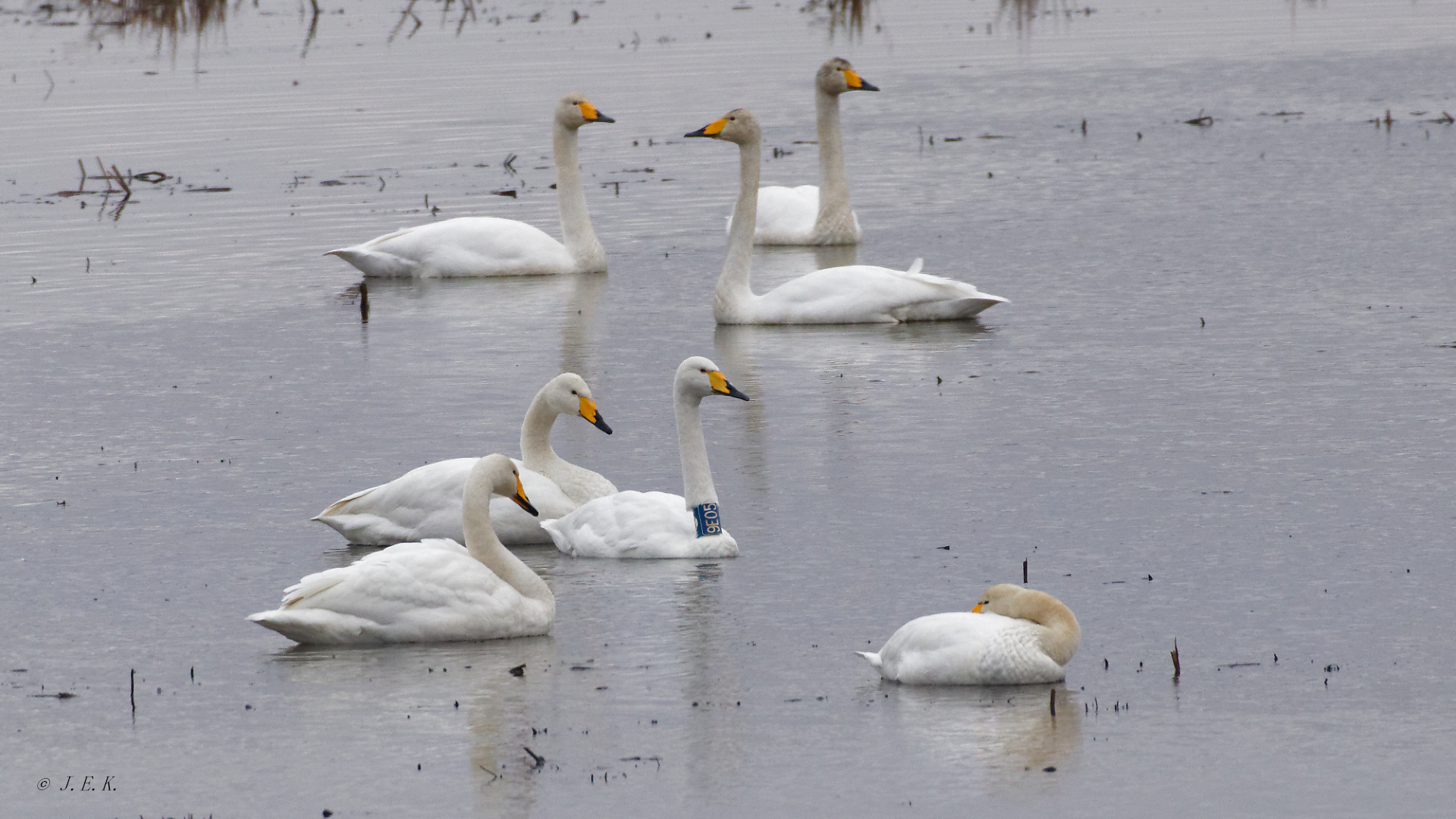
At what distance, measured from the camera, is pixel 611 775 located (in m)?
6.40

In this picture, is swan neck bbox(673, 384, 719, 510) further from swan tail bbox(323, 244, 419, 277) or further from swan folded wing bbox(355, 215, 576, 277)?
swan tail bbox(323, 244, 419, 277)

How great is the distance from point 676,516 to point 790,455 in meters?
1.87

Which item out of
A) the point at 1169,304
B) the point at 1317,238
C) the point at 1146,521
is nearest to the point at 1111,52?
the point at 1317,238

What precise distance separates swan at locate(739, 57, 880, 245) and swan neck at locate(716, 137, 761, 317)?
2.32 meters

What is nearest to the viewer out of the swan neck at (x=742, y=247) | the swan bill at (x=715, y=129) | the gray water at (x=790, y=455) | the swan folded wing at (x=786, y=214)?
the gray water at (x=790, y=455)

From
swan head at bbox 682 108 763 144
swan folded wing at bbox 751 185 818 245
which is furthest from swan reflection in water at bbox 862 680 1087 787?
swan folded wing at bbox 751 185 818 245

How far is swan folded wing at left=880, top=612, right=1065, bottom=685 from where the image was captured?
23.4 ft

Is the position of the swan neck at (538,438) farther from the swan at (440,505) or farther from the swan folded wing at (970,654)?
the swan folded wing at (970,654)

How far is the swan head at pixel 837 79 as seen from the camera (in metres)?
18.6

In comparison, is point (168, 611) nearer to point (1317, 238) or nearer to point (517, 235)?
point (517, 235)

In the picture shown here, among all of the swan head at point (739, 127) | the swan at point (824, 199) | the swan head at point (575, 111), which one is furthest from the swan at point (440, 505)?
the swan at point (824, 199)

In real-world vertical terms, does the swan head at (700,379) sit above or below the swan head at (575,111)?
below

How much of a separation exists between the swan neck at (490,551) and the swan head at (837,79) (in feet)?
35.5

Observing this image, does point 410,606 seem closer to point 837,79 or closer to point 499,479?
point 499,479
